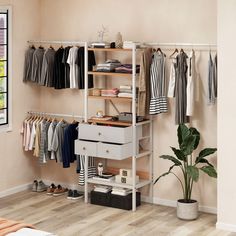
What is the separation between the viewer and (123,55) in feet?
23.1

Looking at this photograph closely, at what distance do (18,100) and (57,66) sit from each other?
2.22 ft

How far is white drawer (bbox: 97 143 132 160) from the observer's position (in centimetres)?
659

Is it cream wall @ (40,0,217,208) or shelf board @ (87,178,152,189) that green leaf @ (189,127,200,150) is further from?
shelf board @ (87,178,152,189)

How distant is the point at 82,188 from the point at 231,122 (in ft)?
7.85

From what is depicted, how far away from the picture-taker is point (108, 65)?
680 centimetres

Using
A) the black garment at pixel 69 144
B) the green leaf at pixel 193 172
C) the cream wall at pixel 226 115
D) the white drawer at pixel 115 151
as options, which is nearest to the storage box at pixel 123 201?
the white drawer at pixel 115 151

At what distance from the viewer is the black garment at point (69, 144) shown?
718 centimetres

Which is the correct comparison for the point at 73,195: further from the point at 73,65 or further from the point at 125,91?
the point at 73,65

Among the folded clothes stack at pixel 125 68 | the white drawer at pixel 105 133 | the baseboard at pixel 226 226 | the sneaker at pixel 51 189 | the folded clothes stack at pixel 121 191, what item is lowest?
the baseboard at pixel 226 226

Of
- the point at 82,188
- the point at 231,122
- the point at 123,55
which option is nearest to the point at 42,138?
the point at 82,188

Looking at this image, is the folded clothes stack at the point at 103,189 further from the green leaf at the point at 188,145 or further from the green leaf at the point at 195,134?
the green leaf at the point at 195,134

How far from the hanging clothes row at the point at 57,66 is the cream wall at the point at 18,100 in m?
0.14

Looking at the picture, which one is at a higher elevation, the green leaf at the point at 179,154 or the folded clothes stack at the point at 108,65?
the folded clothes stack at the point at 108,65

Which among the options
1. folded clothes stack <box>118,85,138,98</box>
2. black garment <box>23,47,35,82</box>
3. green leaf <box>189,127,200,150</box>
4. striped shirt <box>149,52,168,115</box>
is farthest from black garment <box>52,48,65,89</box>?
green leaf <box>189,127,200,150</box>
